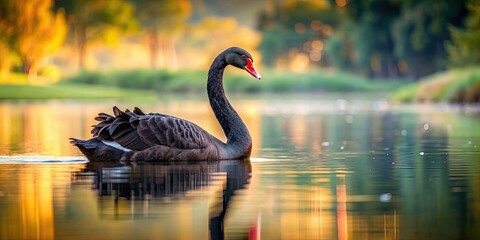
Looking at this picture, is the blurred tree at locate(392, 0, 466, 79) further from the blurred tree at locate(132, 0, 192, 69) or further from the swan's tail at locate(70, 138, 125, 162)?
the swan's tail at locate(70, 138, 125, 162)

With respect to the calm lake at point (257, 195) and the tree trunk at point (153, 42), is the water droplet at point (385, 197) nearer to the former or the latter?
the calm lake at point (257, 195)

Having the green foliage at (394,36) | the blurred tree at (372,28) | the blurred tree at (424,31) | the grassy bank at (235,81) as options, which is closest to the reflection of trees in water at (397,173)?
the green foliage at (394,36)

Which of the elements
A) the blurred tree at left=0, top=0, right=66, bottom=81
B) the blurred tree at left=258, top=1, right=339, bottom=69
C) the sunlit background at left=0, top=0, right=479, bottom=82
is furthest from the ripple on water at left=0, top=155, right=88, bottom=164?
the blurred tree at left=258, top=1, right=339, bottom=69

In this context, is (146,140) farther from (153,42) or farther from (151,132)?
(153,42)

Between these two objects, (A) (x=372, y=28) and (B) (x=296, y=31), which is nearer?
(A) (x=372, y=28)

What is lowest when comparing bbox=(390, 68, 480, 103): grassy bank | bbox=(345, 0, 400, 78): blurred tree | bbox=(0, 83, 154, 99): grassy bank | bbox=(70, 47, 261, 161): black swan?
bbox=(70, 47, 261, 161): black swan

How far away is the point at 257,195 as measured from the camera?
895 cm

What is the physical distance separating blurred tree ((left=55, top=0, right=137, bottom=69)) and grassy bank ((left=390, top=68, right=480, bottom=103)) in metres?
46.2

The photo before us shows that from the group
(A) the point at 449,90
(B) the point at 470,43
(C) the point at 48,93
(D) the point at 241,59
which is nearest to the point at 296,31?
(C) the point at 48,93

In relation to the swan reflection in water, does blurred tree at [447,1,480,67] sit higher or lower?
higher

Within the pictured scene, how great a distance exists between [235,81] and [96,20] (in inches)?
811

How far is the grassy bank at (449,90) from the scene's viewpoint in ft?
119

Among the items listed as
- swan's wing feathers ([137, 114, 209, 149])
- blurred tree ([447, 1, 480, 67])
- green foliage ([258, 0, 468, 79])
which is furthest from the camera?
green foliage ([258, 0, 468, 79])

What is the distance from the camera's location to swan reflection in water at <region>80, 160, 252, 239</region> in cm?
858
